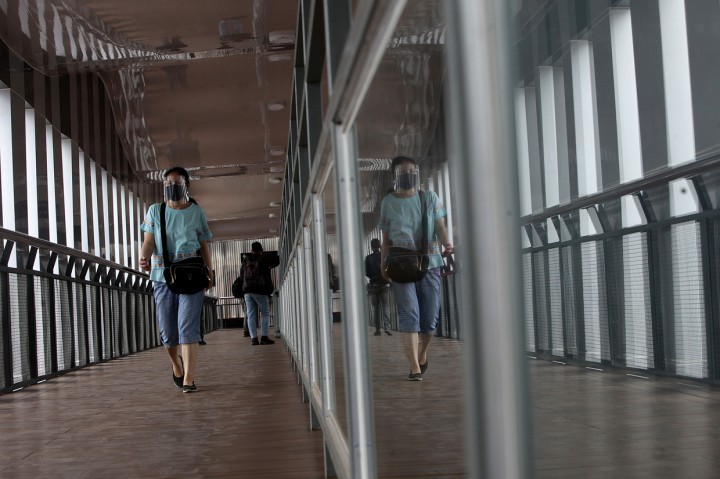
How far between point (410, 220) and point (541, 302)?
13.3 inches

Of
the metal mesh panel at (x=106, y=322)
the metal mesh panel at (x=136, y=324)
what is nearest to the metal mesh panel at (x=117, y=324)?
the metal mesh panel at (x=106, y=322)

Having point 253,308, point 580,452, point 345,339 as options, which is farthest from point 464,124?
point 253,308

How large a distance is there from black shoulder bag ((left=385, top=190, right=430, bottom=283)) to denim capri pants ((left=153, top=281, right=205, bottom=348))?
4.35m

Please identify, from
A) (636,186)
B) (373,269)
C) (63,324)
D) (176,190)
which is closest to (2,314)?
(176,190)

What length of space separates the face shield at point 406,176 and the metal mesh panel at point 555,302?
0.28 metres

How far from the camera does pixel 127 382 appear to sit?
22.7 feet

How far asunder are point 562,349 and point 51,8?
8.19 meters

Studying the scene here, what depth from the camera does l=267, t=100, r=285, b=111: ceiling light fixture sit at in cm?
1243

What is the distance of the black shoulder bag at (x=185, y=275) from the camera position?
18.1ft

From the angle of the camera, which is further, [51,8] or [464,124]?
[51,8]

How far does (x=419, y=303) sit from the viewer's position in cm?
106

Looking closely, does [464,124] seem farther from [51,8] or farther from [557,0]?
[51,8]

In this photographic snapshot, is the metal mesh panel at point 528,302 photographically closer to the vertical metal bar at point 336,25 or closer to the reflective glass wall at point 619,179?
the reflective glass wall at point 619,179

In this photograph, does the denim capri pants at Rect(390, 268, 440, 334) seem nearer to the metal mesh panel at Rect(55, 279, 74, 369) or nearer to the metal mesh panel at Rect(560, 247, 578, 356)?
the metal mesh panel at Rect(560, 247, 578, 356)
